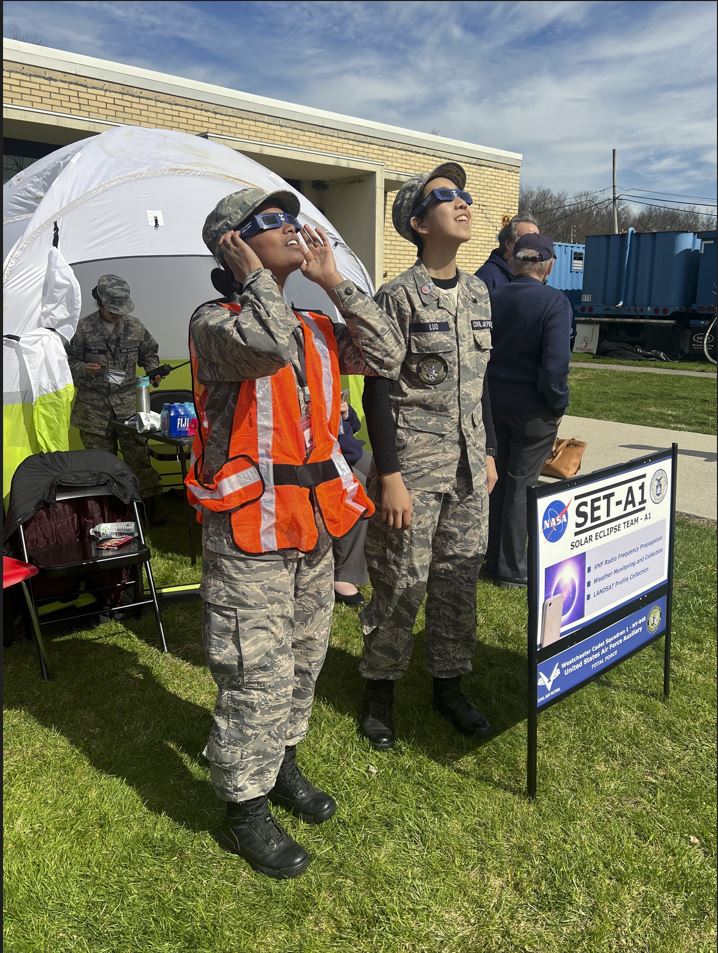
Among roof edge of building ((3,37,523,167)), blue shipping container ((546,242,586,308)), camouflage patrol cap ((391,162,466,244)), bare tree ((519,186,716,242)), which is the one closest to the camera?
camouflage patrol cap ((391,162,466,244))

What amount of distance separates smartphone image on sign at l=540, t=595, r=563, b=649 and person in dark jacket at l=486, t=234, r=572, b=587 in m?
1.99

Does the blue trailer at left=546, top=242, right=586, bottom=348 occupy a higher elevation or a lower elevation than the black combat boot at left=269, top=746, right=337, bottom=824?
higher

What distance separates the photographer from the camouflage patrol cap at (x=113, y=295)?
6173 mm

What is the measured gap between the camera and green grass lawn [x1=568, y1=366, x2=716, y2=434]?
1046 centimetres

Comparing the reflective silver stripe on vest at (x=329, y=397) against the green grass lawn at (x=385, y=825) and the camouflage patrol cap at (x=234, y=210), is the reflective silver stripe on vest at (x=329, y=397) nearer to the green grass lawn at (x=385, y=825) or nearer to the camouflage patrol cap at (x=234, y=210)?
the camouflage patrol cap at (x=234, y=210)

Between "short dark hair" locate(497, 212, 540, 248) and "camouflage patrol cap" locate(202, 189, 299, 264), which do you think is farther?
"short dark hair" locate(497, 212, 540, 248)

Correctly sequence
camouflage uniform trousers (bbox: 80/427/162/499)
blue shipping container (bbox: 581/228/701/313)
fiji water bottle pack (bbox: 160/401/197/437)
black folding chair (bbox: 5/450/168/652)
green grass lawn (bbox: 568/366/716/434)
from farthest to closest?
blue shipping container (bbox: 581/228/701/313) < green grass lawn (bbox: 568/366/716/434) < camouflage uniform trousers (bbox: 80/427/162/499) < fiji water bottle pack (bbox: 160/401/197/437) < black folding chair (bbox: 5/450/168/652)

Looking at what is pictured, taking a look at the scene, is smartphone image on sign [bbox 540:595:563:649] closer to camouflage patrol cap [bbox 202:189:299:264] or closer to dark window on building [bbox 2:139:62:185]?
camouflage patrol cap [bbox 202:189:299:264]

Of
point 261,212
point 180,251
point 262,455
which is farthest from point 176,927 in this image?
point 180,251

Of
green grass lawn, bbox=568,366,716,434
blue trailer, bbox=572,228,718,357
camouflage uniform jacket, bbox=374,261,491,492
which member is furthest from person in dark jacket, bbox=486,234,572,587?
blue trailer, bbox=572,228,718,357

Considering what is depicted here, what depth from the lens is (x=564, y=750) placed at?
3.09 metres

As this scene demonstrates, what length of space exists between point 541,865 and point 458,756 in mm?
631

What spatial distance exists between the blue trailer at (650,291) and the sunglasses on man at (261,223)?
63.6 ft

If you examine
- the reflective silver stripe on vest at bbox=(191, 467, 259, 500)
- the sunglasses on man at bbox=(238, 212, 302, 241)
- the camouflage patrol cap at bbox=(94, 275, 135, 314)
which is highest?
the sunglasses on man at bbox=(238, 212, 302, 241)
